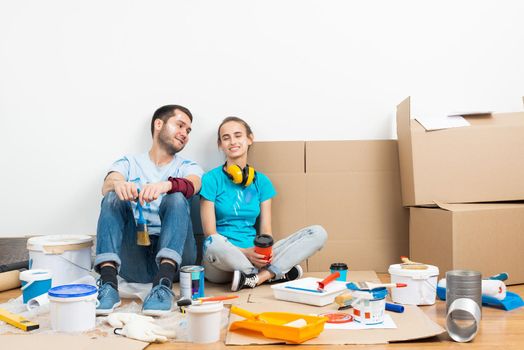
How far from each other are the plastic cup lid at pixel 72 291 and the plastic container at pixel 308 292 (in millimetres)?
645

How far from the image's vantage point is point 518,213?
2.34m

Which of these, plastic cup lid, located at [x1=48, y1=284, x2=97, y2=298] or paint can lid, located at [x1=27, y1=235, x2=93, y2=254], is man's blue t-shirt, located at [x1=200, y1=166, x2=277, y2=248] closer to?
paint can lid, located at [x1=27, y1=235, x2=93, y2=254]

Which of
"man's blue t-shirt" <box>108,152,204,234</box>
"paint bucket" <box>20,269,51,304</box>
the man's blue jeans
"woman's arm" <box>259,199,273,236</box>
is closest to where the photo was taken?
"paint bucket" <box>20,269,51,304</box>

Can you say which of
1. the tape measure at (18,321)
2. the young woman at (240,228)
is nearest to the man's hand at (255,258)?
the young woman at (240,228)

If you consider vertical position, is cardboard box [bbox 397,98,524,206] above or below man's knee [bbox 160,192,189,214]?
above

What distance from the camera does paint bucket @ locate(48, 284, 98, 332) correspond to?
1.70 m

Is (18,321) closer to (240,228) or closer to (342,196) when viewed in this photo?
(240,228)

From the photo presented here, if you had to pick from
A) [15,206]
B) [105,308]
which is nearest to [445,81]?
[105,308]

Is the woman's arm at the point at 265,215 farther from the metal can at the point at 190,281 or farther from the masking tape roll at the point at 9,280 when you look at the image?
the masking tape roll at the point at 9,280

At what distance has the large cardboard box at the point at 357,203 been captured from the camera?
8.87ft

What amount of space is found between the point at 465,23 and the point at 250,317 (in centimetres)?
185

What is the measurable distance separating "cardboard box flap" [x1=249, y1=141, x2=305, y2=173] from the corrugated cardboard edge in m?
0.44

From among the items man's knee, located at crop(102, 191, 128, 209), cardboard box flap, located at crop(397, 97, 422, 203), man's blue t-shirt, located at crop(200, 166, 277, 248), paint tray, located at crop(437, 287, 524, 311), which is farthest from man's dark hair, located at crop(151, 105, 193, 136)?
paint tray, located at crop(437, 287, 524, 311)

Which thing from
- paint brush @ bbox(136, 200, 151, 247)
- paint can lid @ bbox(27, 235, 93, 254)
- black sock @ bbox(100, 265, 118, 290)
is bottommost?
black sock @ bbox(100, 265, 118, 290)
